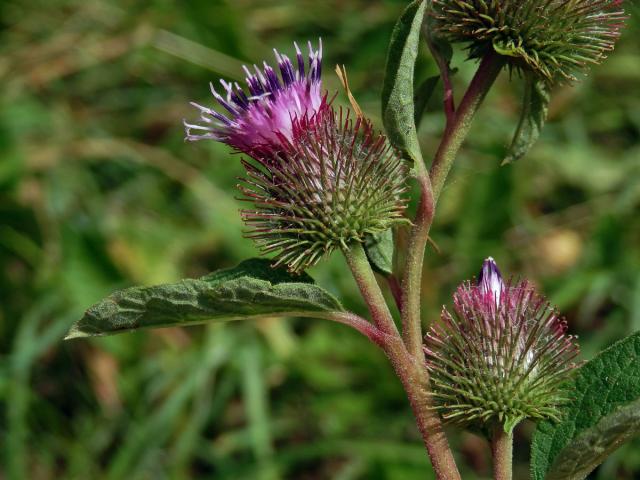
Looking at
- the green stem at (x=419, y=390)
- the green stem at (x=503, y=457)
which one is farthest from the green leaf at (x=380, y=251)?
the green stem at (x=503, y=457)

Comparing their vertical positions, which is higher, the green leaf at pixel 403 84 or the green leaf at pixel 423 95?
the green leaf at pixel 423 95

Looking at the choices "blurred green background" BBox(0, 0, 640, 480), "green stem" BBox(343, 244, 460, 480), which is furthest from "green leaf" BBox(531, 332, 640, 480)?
"blurred green background" BBox(0, 0, 640, 480)

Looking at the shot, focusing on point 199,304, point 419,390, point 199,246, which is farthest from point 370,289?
point 199,246

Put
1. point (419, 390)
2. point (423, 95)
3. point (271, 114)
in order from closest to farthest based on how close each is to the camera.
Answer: point (419, 390) → point (271, 114) → point (423, 95)

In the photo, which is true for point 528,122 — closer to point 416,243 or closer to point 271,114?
point 416,243

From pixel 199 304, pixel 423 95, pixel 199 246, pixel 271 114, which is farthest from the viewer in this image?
pixel 199 246

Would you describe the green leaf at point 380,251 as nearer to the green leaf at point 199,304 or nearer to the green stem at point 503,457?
the green leaf at point 199,304

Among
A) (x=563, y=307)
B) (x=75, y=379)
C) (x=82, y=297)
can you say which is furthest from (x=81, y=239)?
(x=563, y=307)

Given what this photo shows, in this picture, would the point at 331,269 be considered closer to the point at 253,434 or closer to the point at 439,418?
the point at 253,434
